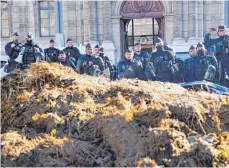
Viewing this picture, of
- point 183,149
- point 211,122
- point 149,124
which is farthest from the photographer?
point 211,122

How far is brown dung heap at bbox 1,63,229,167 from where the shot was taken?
4.77 meters

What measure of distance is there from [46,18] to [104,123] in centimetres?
1572

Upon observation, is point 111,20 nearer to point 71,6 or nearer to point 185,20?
point 71,6

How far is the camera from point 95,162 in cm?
484

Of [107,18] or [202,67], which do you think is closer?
[202,67]

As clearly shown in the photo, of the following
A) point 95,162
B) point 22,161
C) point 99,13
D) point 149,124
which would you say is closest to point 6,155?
point 22,161

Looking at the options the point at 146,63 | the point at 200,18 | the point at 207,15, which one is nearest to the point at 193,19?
the point at 200,18

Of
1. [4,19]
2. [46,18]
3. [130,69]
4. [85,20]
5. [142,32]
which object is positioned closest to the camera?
[130,69]

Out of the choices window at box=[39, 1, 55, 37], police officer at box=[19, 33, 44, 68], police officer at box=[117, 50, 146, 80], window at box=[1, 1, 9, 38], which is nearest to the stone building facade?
window at box=[39, 1, 55, 37]

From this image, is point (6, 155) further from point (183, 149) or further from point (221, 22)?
point (221, 22)

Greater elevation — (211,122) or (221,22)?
(221,22)

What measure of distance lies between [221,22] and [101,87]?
12954mm

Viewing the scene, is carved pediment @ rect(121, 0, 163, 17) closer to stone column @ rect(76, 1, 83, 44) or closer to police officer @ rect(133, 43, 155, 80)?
stone column @ rect(76, 1, 83, 44)

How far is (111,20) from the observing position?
18.7 m
